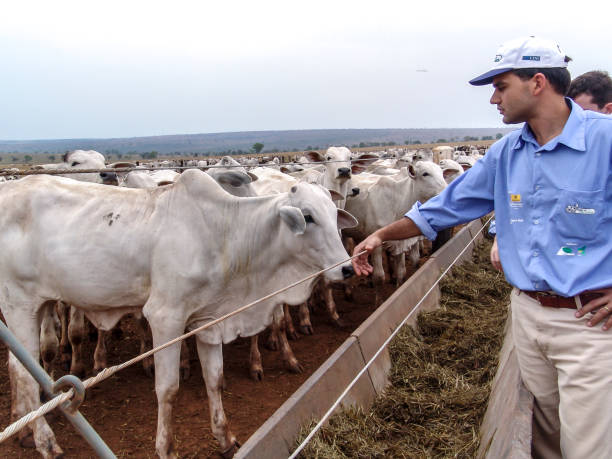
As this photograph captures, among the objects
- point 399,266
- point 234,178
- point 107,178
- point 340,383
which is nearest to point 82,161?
point 107,178

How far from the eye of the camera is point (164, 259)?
11.2ft

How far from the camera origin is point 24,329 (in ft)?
12.3

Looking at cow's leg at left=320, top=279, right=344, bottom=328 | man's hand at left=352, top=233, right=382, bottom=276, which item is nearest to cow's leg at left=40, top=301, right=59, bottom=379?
man's hand at left=352, top=233, right=382, bottom=276

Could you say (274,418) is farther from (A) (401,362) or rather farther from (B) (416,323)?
(B) (416,323)

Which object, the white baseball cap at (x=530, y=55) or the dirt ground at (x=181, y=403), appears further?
the dirt ground at (x=181, y=403)

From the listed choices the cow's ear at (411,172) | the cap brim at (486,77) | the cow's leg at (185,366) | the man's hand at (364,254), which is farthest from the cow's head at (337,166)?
the cap brim at (486,77)

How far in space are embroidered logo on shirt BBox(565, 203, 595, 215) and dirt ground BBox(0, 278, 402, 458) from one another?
10.1ft

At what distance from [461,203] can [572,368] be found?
0.98 metres

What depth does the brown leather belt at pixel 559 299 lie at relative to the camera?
7.02 feet

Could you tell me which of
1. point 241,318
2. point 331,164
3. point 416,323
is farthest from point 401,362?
point 331,164

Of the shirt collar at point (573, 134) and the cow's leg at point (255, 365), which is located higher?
the shirt collar at point (573, 134)

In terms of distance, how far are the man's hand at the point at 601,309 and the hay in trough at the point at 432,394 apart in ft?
4.77

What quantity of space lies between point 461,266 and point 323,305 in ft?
7.11

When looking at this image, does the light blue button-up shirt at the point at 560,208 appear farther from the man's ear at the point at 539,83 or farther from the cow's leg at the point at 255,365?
the cow's leg at the point at 255,365
